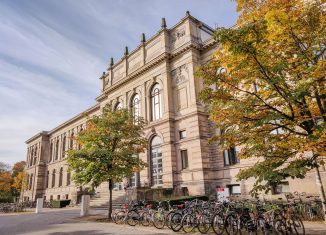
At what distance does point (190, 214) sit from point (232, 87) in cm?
569

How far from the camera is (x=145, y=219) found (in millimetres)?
12734

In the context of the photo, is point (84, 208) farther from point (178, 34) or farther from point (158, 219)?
point (178, 34)

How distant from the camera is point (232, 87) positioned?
8.82m

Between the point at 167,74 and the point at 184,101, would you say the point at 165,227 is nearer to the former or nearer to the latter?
the point at 184,101

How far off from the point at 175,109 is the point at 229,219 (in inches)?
654

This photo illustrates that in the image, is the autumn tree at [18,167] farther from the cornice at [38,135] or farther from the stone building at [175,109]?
the stone building at [175,109]

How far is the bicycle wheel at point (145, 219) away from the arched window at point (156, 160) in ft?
38.5

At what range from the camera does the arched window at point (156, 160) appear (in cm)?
2497

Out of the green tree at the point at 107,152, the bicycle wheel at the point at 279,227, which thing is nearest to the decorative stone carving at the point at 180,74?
the green tree at the point at 107,152

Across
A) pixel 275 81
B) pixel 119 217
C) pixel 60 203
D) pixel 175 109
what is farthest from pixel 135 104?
pixel 275 81

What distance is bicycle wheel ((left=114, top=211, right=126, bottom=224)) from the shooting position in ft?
45.2

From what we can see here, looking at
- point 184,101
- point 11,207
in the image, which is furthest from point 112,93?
point 11,207

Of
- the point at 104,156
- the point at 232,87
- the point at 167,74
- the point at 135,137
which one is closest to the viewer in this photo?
the point at 232,87

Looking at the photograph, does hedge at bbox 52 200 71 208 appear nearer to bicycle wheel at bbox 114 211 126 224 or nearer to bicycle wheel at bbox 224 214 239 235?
bicycle wheel at bbox 114 211 126 224
